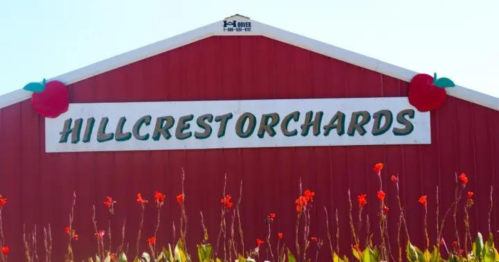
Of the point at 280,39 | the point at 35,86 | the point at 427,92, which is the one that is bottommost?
the point at 427,92

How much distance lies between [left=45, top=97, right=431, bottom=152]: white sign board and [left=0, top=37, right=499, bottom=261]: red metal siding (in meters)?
0.10

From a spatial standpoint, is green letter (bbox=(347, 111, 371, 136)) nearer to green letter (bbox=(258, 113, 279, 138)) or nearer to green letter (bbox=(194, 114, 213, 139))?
green letter (bbox=(258, 113, 279, 138))

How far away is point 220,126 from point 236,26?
132cm

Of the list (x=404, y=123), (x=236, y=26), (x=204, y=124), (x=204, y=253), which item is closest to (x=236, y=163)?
(x=204, y=124)

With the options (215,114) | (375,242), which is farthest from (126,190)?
(375,242)

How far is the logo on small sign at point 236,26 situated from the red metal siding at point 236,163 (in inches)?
5.6

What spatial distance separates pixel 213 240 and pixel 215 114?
5.24 ft

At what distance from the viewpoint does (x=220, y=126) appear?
8508 millimetres

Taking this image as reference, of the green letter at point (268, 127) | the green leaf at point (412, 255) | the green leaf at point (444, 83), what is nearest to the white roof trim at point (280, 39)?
the green leaf at point (444, 83)

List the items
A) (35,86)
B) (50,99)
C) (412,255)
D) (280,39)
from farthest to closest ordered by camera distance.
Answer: (280,39)
(35,86)
(50,99)
(412,255)

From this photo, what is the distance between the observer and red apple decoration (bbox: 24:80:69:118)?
8438 millimetres

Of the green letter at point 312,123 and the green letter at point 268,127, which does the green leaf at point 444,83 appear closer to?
the green letter at point 312,123

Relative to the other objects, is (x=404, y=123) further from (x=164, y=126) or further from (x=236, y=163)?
(x=164, y=126)

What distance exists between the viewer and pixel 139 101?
336 inches
